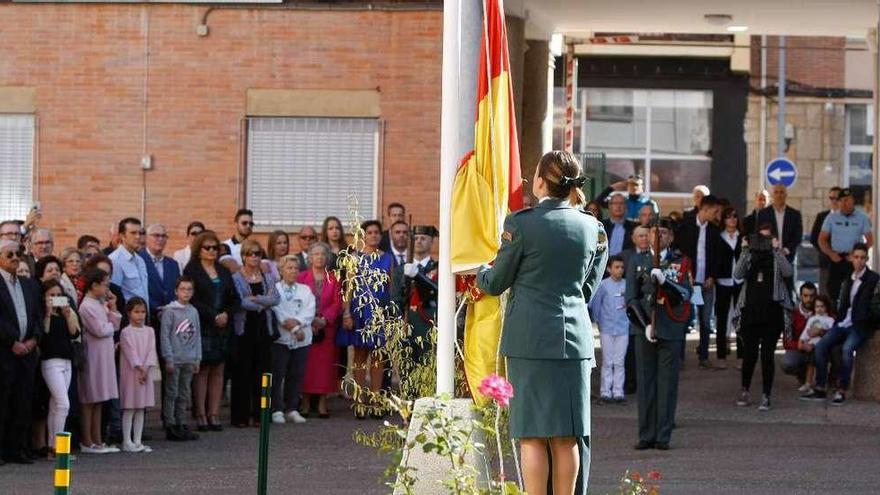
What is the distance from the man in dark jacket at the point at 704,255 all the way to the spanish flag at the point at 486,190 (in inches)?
445

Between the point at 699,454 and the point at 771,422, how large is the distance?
2806 mm

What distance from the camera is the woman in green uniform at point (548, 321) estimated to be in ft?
31.4

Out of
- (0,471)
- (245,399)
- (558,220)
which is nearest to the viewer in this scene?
(558,220)

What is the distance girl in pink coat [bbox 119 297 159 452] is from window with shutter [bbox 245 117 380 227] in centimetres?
841

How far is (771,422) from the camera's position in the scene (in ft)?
60.3

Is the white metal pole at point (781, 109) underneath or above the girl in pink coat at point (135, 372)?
above

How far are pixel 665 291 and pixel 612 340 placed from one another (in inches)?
152

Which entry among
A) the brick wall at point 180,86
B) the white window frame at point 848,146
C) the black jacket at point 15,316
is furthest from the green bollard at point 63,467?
Answer: the white window frame at point 848,146

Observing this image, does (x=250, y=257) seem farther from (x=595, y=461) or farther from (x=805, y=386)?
(x=805, y=386)

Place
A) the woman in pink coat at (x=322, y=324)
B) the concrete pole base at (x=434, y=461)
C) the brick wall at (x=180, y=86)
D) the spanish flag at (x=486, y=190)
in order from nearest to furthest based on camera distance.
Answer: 1. the concrete pole base at (x=434, y=461)
2. the spanish flag at (x=486, y=190)
3. the woman in pink coat at (x=322, y=324)
4. the brick wall at (x=180, y=86)

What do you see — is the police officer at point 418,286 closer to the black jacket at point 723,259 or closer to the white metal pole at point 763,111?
the black jacket at point 723,259

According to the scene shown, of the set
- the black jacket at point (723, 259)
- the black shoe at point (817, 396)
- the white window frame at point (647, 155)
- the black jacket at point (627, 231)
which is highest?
the white window frame at point (647, 155)

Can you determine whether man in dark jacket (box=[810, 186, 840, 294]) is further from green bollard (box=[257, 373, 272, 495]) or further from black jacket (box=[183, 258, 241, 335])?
green bollard (box=[257, 373, 272, 495])

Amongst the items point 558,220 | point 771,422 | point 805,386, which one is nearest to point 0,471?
point 558,220
